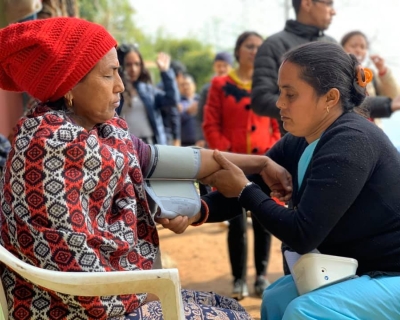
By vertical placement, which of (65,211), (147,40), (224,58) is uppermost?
(65,211)

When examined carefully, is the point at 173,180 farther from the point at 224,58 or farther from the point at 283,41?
the point at 224,58

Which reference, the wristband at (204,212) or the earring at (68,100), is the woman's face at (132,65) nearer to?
the wristband at (204,212)

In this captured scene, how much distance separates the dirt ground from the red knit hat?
2.81 m

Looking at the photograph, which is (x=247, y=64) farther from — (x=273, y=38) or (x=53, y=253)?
(x=53, y=253)

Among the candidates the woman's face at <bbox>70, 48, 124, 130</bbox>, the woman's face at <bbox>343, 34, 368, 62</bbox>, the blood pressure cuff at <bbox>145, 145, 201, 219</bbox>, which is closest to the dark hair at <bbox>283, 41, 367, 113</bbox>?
the blood pressure cuff at <bbox>145, 145, 201, 219</bbox>

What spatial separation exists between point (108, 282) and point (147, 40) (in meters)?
39.4

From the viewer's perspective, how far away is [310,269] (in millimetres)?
2217

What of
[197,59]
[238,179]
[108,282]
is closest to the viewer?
[108,282]

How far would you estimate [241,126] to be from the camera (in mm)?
5309

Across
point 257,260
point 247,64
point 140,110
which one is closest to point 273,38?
point 247,64

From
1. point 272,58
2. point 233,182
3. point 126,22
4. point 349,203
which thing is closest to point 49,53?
point 233,182

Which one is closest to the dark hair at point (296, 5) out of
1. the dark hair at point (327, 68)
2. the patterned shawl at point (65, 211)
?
the dark hair at point (327, 68)

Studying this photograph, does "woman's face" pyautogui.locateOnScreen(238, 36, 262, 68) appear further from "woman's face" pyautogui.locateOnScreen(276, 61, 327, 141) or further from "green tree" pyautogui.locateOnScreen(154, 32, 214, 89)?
"green tree" pyautogui.locateOnScreen(154, 32, 214, 89)

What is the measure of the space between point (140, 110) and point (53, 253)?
418 centimetres
